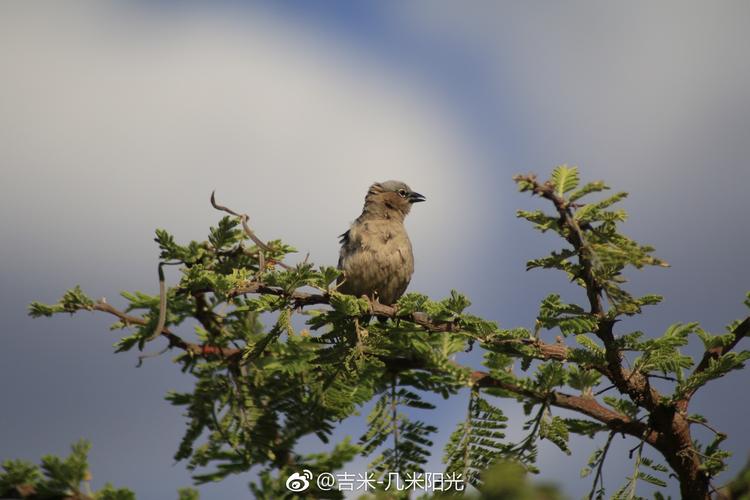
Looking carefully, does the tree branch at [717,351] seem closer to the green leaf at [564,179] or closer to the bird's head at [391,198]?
the green leaf at [564,179]

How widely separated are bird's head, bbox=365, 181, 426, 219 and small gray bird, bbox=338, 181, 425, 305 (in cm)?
16

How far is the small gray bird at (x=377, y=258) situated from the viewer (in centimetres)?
892

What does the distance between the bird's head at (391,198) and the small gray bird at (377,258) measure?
0.16 metres

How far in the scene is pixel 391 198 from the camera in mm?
10367

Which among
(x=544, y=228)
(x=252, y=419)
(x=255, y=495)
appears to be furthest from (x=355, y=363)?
(x=255, y=495)

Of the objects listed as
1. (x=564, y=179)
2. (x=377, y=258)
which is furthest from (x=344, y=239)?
(x=564, y=179)

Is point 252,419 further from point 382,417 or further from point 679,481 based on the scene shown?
point 679,481

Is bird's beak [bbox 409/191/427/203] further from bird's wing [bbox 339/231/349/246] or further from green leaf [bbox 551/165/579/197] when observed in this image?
A: green leaf [bbox 551/165/579/197]

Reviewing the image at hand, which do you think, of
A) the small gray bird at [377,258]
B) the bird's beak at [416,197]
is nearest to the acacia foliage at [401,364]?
the small gray bird at [377,258]

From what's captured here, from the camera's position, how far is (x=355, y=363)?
4602 millimetres

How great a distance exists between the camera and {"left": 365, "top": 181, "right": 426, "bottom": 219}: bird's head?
10.1 meters

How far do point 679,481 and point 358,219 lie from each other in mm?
5960

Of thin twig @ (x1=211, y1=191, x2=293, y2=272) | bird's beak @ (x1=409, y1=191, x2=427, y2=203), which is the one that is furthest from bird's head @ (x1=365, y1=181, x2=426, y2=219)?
thin twig @ (x1=211, y1=191, x2=293, y2=272)

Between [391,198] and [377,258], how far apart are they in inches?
65.1
